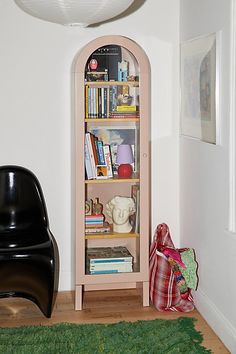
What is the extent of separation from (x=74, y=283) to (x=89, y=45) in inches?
63.3

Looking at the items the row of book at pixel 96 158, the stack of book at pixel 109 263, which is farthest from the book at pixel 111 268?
the row of book at pixel 96 158

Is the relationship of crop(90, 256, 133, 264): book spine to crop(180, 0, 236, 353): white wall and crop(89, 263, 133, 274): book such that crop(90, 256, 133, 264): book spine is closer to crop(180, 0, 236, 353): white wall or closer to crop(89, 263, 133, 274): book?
crop(89, 263, 133, 274): book

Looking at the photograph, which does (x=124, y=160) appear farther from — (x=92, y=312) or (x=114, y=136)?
(x=92, y=312)

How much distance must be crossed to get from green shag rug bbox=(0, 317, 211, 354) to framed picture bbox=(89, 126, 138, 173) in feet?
3.56

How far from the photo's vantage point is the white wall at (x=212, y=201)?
10.2ft

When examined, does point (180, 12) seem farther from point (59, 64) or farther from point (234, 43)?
point (234, 43)

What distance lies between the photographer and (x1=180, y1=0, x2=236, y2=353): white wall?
3.12 m

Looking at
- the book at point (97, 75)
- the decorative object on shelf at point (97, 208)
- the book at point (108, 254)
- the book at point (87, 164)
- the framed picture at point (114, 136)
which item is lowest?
the book at point (108, 254)

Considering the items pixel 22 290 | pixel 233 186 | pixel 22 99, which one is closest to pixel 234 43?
pixel 233 186

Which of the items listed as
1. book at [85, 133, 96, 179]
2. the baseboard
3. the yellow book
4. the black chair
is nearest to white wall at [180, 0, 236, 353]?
the baseboard

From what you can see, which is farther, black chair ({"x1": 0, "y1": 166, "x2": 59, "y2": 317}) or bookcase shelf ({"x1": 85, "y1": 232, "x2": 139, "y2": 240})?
bookcase shelf ({"x1": 85, "y1": 232, "x2": 139, "y2": 240})

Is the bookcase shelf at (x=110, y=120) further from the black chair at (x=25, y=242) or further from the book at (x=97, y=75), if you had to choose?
the black chair at (x=25, y=242)

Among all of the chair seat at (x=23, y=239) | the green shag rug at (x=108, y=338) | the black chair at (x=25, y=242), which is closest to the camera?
the green shag rug at (x=108, y=338)

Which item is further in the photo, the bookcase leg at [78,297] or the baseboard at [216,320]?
the bookcase leg at [78,297]
